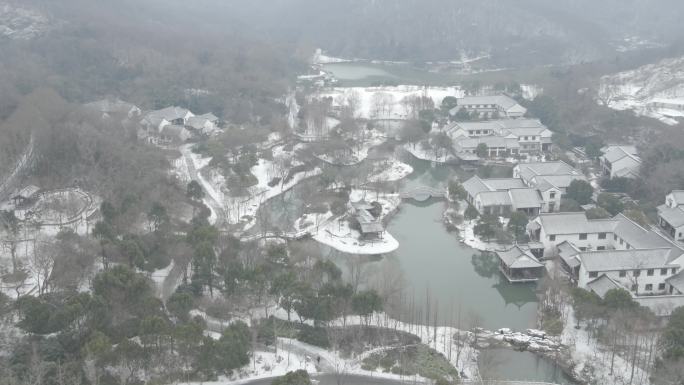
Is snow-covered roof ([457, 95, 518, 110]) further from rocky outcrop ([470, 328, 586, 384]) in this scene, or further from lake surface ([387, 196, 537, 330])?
rocky outcrop ([470, 328, 586, 384])

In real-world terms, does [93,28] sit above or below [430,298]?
above

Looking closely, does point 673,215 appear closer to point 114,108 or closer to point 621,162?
point 621,162

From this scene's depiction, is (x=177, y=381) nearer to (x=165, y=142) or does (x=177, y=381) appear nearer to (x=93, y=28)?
(x=165, y=142)

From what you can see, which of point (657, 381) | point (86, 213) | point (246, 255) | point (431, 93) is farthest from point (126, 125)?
point (657, 381)

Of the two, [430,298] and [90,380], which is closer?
[90,380]

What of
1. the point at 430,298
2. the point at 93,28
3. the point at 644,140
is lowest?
the point at 430,298

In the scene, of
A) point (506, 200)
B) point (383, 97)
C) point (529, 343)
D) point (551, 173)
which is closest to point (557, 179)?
point (551, 173)

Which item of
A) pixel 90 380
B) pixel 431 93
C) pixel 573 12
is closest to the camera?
pixel 90 380

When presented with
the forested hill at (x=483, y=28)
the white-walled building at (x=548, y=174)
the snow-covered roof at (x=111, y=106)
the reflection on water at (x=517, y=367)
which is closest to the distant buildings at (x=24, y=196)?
the snow-covered roof at (x=111, y=106)
